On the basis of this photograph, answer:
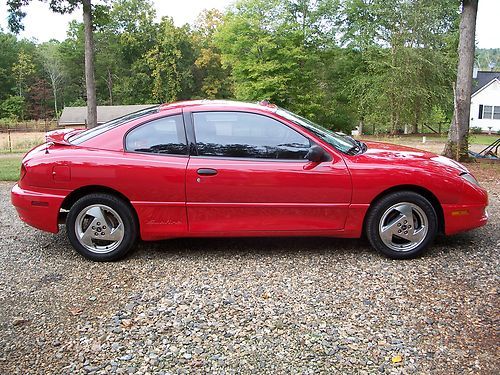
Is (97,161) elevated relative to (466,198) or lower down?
elevated

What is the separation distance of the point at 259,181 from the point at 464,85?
923cm

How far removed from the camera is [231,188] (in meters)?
4.25

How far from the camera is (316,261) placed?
434 centimetres

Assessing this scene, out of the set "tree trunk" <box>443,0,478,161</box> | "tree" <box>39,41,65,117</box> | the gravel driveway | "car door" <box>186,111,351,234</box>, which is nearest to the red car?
"car door" <box>186,111,351,234</box>

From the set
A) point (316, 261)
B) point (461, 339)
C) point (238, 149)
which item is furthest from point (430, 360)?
point (238, 149)

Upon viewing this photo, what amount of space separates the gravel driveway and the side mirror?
99cm

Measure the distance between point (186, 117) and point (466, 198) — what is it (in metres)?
2.90

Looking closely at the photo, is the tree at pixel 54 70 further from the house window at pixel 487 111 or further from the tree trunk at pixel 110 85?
the house window at pixel 487 111

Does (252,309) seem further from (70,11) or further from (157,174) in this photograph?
(70,11)

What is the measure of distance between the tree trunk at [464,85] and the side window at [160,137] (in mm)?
9097

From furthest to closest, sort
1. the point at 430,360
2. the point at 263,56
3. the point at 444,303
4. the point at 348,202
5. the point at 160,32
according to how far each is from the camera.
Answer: the point at 160,32 → the point at 263,56 → the point at 348,202 → the point at 444,303 → the point at 430,360

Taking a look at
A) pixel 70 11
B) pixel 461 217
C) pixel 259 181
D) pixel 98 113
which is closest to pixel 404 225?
pixel 461 217

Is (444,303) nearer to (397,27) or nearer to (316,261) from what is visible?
(316,261)

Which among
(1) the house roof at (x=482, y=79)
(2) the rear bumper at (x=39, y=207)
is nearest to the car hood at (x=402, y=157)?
(2) the rear bumper at (x=39, y=207)
